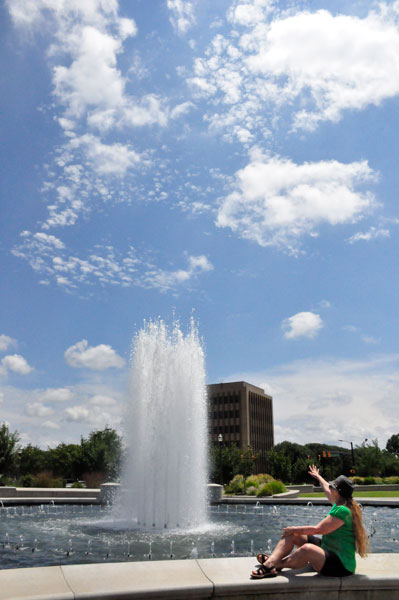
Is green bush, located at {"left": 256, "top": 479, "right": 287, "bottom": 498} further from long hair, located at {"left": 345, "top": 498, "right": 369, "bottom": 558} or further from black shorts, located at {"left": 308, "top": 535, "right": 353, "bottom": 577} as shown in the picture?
black shorts, located at {"left": 308, "top": 535, "right": 353, "bottom": 577}

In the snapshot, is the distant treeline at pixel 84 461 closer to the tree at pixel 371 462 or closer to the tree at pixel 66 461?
the tree at pixel 66 461

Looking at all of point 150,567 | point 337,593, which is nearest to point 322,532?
point 337,593

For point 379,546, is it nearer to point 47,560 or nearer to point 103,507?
point 47,560

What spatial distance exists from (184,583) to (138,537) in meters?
11.2

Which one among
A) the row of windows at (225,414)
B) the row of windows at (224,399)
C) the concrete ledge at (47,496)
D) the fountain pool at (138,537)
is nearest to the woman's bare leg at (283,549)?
the fountain pool at (138,537)

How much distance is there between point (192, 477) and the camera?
812 inches

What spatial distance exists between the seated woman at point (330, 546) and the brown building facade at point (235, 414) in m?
104

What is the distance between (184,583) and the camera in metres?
5.16

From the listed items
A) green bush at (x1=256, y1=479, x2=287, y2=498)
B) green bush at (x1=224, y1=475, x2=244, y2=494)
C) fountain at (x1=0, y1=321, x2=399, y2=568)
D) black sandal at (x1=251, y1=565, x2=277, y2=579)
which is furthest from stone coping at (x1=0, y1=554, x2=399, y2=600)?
green bush at (x1=224, y1=475, x2=244, y2=494)

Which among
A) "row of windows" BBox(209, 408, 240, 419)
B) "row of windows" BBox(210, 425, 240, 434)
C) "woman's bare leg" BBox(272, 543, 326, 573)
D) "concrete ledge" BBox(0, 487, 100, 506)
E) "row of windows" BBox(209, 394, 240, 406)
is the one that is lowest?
"concrete ledge" BBox(0, 487, 100, 506)

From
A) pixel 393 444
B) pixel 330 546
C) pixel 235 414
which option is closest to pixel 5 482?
pixel 330 546

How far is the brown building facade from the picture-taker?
108625mm

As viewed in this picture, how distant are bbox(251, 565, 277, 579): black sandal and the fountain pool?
655 centimetres

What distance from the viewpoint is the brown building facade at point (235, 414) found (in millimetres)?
108625
